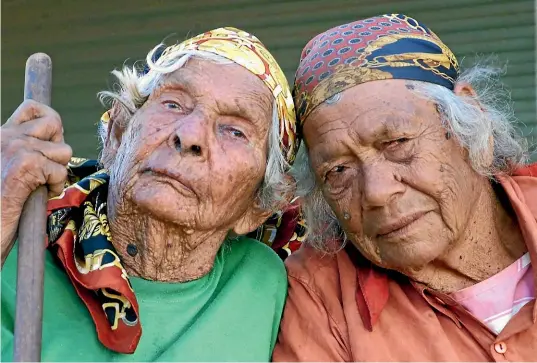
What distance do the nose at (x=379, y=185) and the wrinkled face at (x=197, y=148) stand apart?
1.33ft

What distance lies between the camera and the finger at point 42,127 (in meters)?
2.10

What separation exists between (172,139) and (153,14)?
270 cm

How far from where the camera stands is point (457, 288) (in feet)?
8.74

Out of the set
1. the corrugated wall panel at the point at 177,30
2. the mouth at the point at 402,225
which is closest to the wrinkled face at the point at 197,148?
the mouth at the point at 402,225

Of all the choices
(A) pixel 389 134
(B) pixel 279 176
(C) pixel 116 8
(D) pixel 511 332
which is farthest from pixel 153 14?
(D) pixel 511 332

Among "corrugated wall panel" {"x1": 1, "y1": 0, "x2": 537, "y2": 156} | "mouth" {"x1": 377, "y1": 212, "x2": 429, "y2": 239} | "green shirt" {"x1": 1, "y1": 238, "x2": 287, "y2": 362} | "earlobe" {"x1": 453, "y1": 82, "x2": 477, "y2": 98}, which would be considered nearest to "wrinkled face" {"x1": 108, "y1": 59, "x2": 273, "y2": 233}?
"green shirt" {"x1": 1, "y1": 238, "x2": 287, "y2": 362}

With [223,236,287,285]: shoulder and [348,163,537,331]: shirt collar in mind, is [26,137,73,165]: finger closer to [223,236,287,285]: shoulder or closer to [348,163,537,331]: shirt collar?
[223,236,287,285]: shoulder

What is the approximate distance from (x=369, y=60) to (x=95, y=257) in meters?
1.13

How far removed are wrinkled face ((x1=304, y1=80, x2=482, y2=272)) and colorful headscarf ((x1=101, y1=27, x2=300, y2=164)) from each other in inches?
6.8

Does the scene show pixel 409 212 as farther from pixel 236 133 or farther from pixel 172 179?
pixel 172 179

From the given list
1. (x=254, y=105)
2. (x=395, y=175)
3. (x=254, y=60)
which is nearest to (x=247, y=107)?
(x=254, y=105)

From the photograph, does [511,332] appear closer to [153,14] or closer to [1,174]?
[1,174]

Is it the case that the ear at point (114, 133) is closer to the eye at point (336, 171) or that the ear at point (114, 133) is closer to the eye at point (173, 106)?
the eye at point (173, 106)

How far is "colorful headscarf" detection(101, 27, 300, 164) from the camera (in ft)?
9.12
